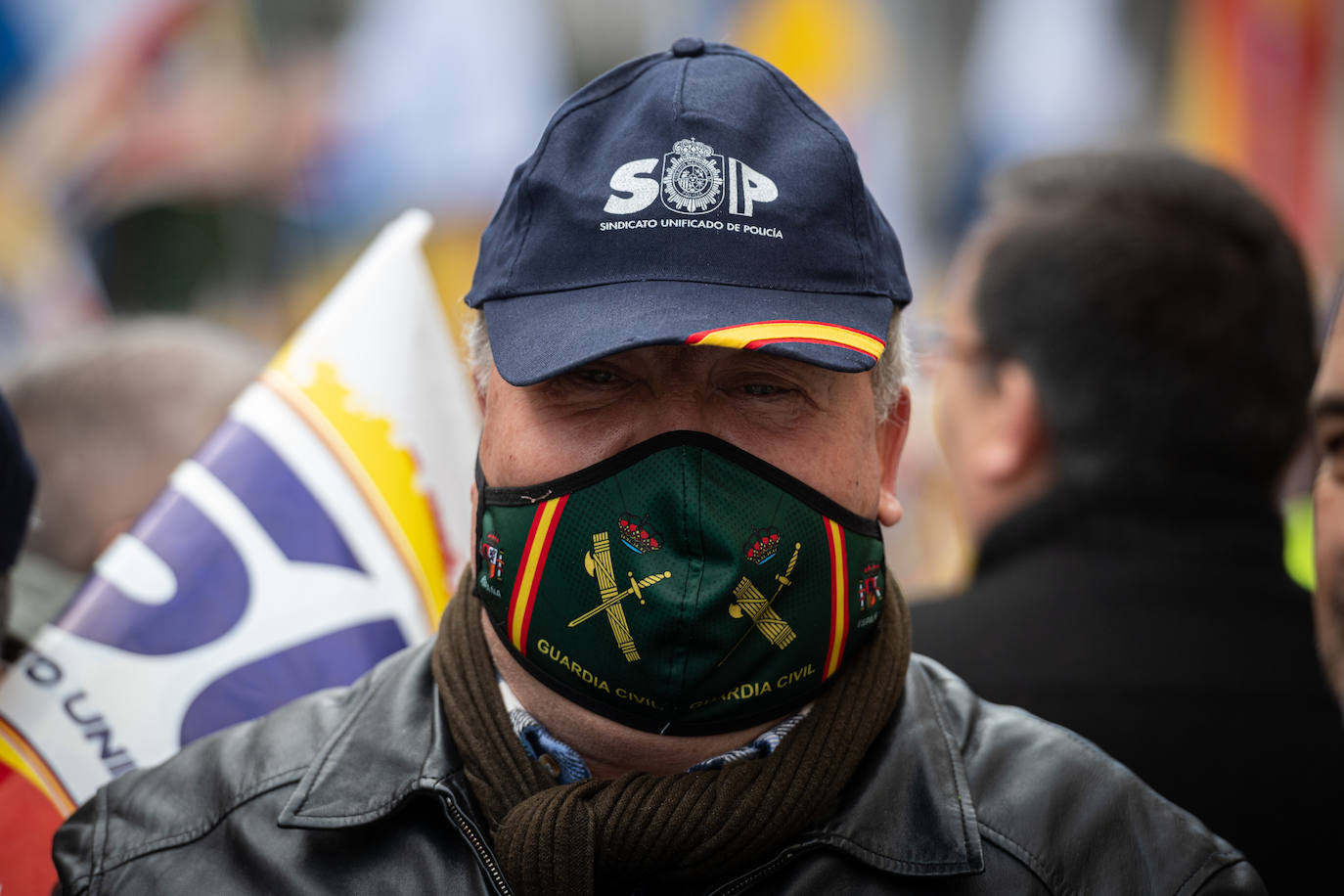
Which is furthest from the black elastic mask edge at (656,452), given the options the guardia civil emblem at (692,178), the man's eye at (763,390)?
the guardia civil emblem at (692,178)

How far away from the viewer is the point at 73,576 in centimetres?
326

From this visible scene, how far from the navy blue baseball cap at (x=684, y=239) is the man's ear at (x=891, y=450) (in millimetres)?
229

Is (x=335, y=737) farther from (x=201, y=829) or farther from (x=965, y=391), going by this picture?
(x=965, y=391)

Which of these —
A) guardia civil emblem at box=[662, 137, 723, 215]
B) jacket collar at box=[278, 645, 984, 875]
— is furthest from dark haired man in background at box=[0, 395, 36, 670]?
guardia civil emblem at box=[662, 137, 723, 215]

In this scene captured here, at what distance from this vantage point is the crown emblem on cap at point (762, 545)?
1.89 m

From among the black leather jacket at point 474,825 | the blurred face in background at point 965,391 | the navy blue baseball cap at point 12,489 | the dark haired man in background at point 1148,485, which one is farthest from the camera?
the blurred face in background at point 965,391

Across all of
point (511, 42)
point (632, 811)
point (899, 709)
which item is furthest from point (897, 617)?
point (511, 42)

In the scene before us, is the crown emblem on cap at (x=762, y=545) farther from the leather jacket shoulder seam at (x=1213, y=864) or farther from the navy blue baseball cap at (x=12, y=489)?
the navy blue baseball cap at (x=12, y=489)

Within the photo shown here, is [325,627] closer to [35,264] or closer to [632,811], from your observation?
[632,811]

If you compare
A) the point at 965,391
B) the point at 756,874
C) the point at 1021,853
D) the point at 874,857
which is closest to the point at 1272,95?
the point at 965,391

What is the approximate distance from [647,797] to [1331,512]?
1.03 meters

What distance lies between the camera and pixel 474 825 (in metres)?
1.94

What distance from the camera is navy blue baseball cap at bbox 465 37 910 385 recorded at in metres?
1.89

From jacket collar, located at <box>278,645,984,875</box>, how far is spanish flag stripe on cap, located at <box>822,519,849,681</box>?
0.62 ft
